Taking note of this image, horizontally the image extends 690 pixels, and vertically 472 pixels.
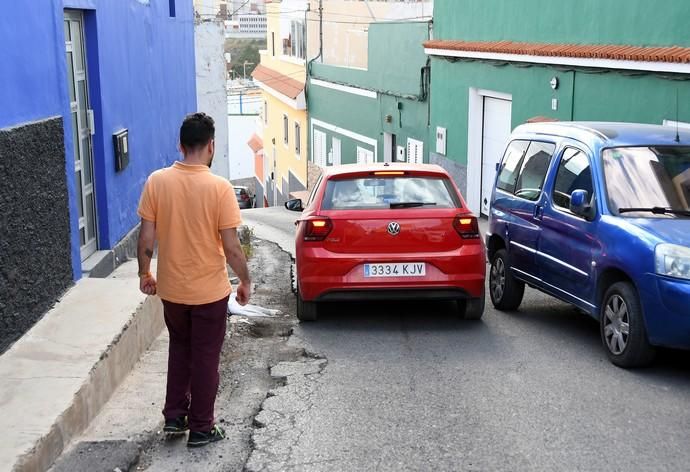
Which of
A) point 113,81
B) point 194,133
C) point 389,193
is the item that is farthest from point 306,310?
point 194,133

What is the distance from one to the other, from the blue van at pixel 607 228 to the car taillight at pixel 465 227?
689 millimetres

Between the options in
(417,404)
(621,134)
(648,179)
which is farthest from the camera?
(621,134)

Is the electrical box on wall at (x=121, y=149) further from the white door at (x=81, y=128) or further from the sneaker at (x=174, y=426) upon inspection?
the sneaker at (x=174, y=426)

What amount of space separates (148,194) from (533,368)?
3.47 metres

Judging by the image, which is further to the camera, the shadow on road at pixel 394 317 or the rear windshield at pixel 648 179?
the shadow on road at pixel 394 317

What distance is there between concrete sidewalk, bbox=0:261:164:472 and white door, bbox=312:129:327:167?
83.2ft

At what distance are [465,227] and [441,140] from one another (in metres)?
13.4

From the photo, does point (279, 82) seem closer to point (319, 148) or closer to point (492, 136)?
point (319, 148)

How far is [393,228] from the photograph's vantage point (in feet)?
26.9

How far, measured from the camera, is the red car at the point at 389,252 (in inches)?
322

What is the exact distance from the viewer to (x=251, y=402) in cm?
622

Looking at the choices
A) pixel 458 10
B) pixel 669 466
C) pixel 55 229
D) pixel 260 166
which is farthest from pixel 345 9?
pixel 669 466

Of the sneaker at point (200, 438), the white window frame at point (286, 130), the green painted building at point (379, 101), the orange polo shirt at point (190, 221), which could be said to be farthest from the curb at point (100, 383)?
the white window frame at point (286, 130)

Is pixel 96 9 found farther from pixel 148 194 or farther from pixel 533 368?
pixel 533 368
